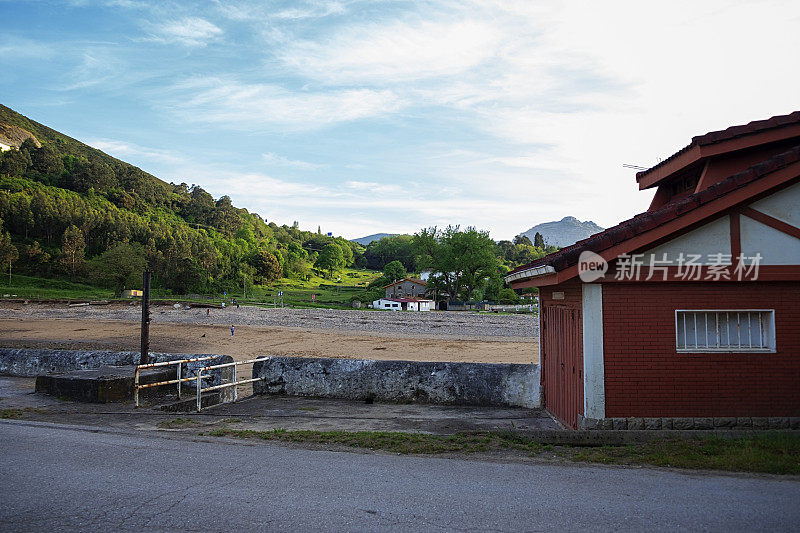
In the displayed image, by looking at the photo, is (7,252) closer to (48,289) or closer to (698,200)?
(48,289)

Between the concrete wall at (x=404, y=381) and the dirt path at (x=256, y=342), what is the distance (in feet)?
45.7

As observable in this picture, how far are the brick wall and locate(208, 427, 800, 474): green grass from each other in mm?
598

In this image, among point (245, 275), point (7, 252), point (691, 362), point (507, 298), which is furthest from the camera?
point (245, 275)

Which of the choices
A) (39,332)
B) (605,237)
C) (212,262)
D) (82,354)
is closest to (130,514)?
(605,237)

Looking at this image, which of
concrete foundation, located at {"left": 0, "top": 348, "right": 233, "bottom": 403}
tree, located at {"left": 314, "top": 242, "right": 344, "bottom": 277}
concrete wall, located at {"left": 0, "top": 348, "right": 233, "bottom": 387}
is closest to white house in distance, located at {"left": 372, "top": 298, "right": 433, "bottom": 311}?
tree, located at {"left": 314, "top": 242, "right": 344, "bottom": 277}

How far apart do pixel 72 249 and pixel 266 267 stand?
111 ft

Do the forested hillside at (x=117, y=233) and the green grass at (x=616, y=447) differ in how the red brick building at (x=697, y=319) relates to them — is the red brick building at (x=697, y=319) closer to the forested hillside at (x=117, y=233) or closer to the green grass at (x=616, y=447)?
the green grass at (x=616, y=447)

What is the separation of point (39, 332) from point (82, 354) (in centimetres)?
2609

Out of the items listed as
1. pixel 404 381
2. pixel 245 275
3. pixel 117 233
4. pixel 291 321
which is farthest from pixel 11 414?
pixel 117 233

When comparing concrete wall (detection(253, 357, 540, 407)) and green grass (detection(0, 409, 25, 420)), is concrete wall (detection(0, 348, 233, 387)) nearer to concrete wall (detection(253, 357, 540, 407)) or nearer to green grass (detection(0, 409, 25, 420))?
concrete wall (detection(253, 357, 540, 407))

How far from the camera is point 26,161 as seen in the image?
140375 millimetres

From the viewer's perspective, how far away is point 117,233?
109 meters

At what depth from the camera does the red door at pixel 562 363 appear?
8.15m

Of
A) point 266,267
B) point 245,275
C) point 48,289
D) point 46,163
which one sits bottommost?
point 48,289
